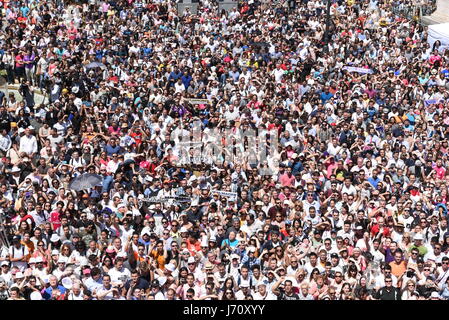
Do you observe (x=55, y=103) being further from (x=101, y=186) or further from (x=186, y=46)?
(x=186, y=46)

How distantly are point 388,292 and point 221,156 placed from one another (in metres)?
6.42

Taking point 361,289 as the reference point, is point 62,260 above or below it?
above

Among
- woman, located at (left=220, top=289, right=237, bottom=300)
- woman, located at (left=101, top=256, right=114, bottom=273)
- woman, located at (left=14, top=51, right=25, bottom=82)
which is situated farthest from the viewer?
woman, located at (left=14, top=51, right=25, bottom=82)

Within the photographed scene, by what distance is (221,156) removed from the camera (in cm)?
2014

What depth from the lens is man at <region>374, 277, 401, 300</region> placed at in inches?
579

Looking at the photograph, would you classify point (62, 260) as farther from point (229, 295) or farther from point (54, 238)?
point (229, 295)

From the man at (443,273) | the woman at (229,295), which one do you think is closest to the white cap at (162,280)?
the woman at (229,295)

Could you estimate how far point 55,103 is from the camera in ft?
72.7

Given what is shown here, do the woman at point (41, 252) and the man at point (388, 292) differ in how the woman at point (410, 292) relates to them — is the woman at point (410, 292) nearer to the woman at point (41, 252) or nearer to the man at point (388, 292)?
the man at point (388, 292)

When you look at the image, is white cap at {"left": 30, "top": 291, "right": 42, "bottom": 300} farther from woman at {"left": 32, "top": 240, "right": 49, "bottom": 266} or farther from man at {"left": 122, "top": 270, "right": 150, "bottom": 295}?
man at {"left": 122, "top": 270, "right": 150, "bottom": 295}

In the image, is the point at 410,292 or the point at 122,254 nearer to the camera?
the point at 410,292

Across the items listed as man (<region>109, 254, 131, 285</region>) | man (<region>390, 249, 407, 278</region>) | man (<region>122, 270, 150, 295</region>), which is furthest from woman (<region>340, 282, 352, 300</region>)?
man (<region>109, 254, 131, 285</region>)

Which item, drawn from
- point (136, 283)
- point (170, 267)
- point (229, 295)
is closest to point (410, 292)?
point (229, 295)

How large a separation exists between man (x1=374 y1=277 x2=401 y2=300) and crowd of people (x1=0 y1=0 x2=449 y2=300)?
29mm
